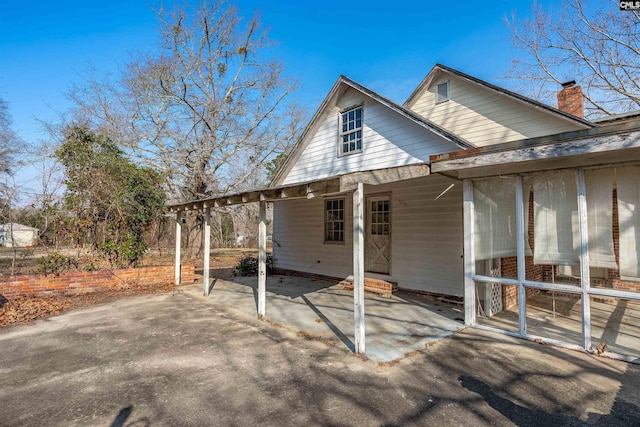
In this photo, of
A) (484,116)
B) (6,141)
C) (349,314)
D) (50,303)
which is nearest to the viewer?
(349,314)

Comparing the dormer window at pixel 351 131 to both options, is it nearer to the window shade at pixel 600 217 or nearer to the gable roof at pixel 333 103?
the gable roof at pixel 333 103

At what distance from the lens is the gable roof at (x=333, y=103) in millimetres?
7047

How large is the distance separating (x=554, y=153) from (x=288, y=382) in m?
4.35

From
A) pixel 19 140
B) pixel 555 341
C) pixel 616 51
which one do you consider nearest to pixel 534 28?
pixel 616 51

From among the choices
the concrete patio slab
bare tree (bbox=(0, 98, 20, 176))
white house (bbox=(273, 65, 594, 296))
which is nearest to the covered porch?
the concrete patio slab

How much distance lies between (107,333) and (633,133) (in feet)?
26.0

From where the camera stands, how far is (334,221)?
33.8 ft

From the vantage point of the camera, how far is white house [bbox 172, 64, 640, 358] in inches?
171

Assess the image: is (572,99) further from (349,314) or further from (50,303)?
(50,303)

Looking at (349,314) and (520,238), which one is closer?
(520,238)

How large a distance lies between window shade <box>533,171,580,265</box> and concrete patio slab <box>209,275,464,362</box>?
188 centimetres

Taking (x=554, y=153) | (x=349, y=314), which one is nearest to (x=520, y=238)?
(x=554, y=153)

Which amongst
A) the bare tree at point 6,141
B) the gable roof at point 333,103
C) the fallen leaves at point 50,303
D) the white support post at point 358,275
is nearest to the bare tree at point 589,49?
the gable roof at point 333,103

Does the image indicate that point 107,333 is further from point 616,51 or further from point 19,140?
point 616,51
